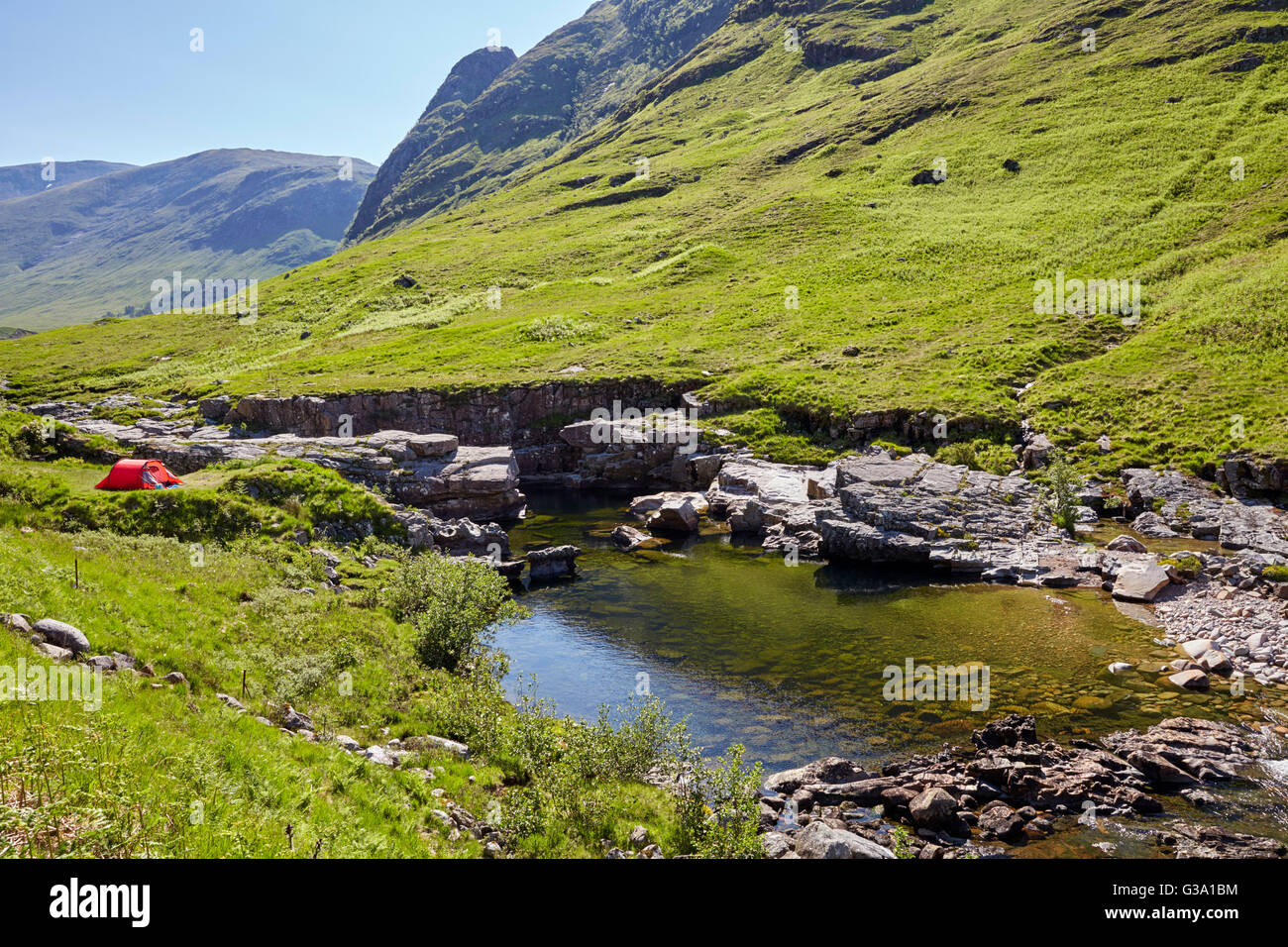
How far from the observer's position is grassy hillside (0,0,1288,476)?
59.6 m

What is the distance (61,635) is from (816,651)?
2486cm

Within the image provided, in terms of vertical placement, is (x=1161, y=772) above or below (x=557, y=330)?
below

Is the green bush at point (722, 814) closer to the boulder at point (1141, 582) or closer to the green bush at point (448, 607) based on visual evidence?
the green bush at point (448, 607)

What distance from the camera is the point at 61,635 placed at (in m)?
14.0

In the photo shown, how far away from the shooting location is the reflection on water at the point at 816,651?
22953 millimetres

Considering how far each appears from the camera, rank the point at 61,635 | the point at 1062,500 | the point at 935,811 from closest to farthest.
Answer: the point at 61,635 < the point at 935,811 < the point at 1062,500

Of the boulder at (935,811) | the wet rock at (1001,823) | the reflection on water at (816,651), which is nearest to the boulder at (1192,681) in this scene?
the reflection on water at (816,651)

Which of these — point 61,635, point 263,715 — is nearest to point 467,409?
point 263,715

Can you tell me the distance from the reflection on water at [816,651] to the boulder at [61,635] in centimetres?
1529

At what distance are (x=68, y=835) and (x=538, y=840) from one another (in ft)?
25.6

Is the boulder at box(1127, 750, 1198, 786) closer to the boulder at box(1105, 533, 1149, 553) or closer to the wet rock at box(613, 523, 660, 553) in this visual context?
the boulder at box(1105, 533, 1149, 553)

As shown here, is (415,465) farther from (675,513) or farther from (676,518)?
(676,518)

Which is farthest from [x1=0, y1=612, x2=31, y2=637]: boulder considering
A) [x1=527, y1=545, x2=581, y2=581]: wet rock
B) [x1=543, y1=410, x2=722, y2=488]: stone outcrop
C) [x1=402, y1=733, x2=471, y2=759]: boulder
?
[x1=543, y1=410, x2=722, y2=488]: stone outcrop
